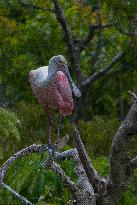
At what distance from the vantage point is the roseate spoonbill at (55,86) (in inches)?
216

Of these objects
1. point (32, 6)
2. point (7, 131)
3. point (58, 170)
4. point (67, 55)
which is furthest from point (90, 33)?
point (58, 170)

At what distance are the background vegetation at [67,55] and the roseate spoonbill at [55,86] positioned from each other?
227 centimetres

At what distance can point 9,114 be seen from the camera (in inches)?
342

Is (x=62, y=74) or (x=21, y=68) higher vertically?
(x=62, y=74)

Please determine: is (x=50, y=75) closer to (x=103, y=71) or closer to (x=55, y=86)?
(x=55, y=86)

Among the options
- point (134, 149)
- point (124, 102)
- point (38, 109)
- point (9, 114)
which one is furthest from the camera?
point (124, 102)

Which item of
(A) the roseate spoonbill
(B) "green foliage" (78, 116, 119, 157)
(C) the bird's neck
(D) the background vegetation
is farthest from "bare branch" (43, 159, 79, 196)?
(B) "green foliage" (78, 116, 119, 157)

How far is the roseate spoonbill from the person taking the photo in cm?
549

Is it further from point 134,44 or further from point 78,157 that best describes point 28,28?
point 78,157

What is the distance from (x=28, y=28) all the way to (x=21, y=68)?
2.42ft

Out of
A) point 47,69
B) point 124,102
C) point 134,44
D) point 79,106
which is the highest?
point 47,69

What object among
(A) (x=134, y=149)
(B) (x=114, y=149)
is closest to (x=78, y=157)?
(B) (x=114, y=149)

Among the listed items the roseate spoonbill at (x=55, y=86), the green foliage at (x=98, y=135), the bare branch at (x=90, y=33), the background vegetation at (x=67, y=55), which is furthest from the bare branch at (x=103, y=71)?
the roseate spoonbill at (x=55, y=86)

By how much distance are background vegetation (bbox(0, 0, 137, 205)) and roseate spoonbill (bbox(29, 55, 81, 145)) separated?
2267 millimetres
